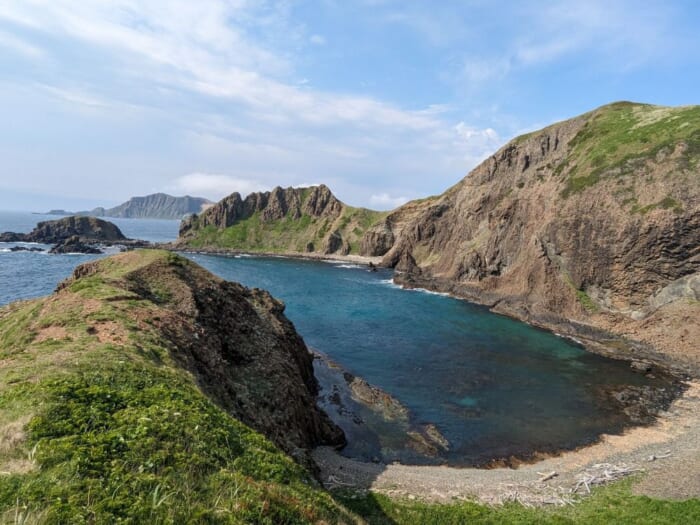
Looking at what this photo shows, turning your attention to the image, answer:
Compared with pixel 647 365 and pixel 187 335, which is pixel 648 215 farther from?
pixel 187 335

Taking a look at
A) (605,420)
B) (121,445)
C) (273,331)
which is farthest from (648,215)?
(121,445)

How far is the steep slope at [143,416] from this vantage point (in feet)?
29.9

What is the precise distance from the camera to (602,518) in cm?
2164

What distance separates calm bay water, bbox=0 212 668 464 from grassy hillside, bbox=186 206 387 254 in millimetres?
77931

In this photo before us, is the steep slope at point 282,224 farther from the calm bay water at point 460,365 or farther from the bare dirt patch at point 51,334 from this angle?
the bare dirt patch at point 51,334

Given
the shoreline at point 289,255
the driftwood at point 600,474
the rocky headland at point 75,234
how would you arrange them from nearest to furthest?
1. the driftwood at point 600,474
2. the shoreline at point 289,255
3. the rocky headland at point 75,234

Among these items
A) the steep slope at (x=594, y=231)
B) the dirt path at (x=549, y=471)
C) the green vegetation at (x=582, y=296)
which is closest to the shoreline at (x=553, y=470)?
the dirt path at (x=549, y=471)

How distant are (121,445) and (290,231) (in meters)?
176

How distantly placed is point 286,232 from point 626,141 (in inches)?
5286

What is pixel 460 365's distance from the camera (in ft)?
169

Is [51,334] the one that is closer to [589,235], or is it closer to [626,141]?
[589,235]

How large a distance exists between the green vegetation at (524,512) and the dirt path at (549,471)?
1476mm

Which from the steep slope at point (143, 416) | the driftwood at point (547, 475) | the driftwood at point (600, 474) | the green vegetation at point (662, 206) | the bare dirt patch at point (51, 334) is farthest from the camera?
the green vegetation at point (662, 206)

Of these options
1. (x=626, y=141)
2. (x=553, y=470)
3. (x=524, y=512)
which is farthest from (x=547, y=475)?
(x=626, y=141)
